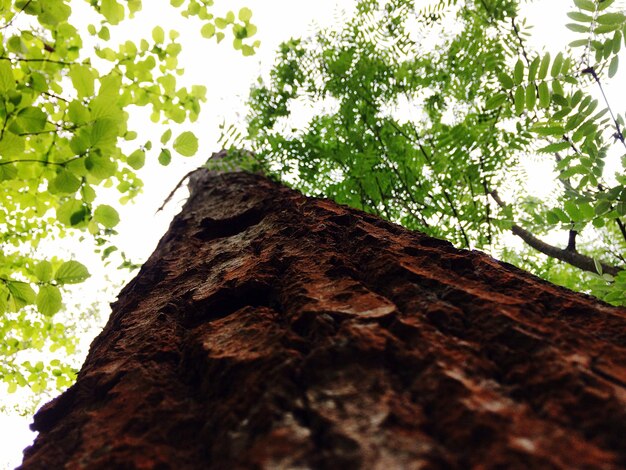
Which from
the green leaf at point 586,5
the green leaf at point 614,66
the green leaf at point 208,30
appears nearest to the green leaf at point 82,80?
the green leaf at point 208,30

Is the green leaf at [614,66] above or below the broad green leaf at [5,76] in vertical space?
below

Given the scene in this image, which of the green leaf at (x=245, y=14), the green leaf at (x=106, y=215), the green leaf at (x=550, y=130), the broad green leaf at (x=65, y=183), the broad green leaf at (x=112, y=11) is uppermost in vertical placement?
the green leaf at (x=245, y=14)

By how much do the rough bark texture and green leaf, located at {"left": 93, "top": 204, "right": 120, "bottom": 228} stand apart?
80cm

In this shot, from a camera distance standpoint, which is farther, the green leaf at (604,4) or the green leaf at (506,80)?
the green leaf at (506,80)

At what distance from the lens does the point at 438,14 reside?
4469mm

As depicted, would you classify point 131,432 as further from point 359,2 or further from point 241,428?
point 359,2

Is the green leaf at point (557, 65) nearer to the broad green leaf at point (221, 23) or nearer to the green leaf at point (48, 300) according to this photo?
the broad green leaf at point (221, 23)

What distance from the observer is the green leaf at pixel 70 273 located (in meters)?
1.85

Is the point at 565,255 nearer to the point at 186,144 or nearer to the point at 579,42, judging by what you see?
the point at 579,42

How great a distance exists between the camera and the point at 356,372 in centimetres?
83

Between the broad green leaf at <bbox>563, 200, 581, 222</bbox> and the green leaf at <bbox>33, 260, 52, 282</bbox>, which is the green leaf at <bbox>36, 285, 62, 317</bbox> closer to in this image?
the green leaf at <bbox>33, 260, 52, 282</bbox>

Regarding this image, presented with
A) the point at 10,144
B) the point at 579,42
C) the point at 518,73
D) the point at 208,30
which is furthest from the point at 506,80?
the point at 10,144

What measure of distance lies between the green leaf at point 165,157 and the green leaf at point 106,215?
442mm

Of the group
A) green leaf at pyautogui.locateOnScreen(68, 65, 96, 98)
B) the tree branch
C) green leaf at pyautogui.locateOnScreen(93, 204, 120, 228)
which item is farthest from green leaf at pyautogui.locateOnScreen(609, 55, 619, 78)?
green leaf at pyautogui.locateOnScreen(93, 204, 120, 228)
